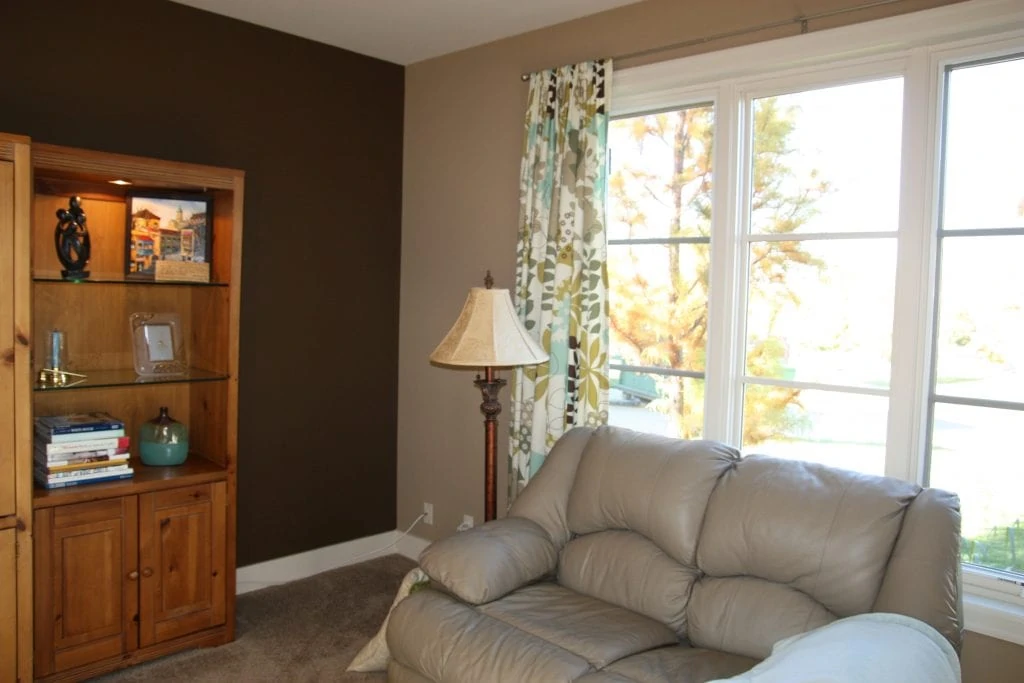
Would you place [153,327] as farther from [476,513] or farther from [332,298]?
[476,513]

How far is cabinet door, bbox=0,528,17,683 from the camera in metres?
2.64

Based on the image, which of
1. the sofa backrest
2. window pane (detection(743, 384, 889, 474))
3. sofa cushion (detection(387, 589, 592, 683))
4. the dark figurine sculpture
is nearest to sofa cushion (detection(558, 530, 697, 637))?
the sofa backrest

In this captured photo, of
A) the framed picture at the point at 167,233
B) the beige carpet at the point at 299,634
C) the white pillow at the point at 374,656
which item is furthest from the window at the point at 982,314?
the framed picture at the point at 167,233

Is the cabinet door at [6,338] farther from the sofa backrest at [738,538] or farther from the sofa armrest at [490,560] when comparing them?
the sofa backrest at [738,538]

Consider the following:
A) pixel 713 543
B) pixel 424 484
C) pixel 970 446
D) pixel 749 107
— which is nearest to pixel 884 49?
pixel 749 107

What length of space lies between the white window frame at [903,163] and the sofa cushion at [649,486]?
0.48m

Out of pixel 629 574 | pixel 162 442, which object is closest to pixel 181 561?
pixel 162 442

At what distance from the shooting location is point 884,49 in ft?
8.93

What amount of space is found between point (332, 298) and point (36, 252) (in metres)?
1.39

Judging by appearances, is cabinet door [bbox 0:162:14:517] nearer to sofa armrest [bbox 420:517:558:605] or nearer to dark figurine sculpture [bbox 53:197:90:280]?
dark figurine sculpture [bbox 53:197:90:280]

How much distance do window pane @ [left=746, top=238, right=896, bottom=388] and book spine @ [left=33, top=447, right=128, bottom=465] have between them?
2.51 m

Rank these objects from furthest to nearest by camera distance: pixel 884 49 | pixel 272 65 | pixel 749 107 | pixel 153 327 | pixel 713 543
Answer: pixel 272 65 → pixel 153 327 → pixel 749 107 → pixel 884 49 → pixel 713 543

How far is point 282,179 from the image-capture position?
12.8ft

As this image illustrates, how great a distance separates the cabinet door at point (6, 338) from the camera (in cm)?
261
